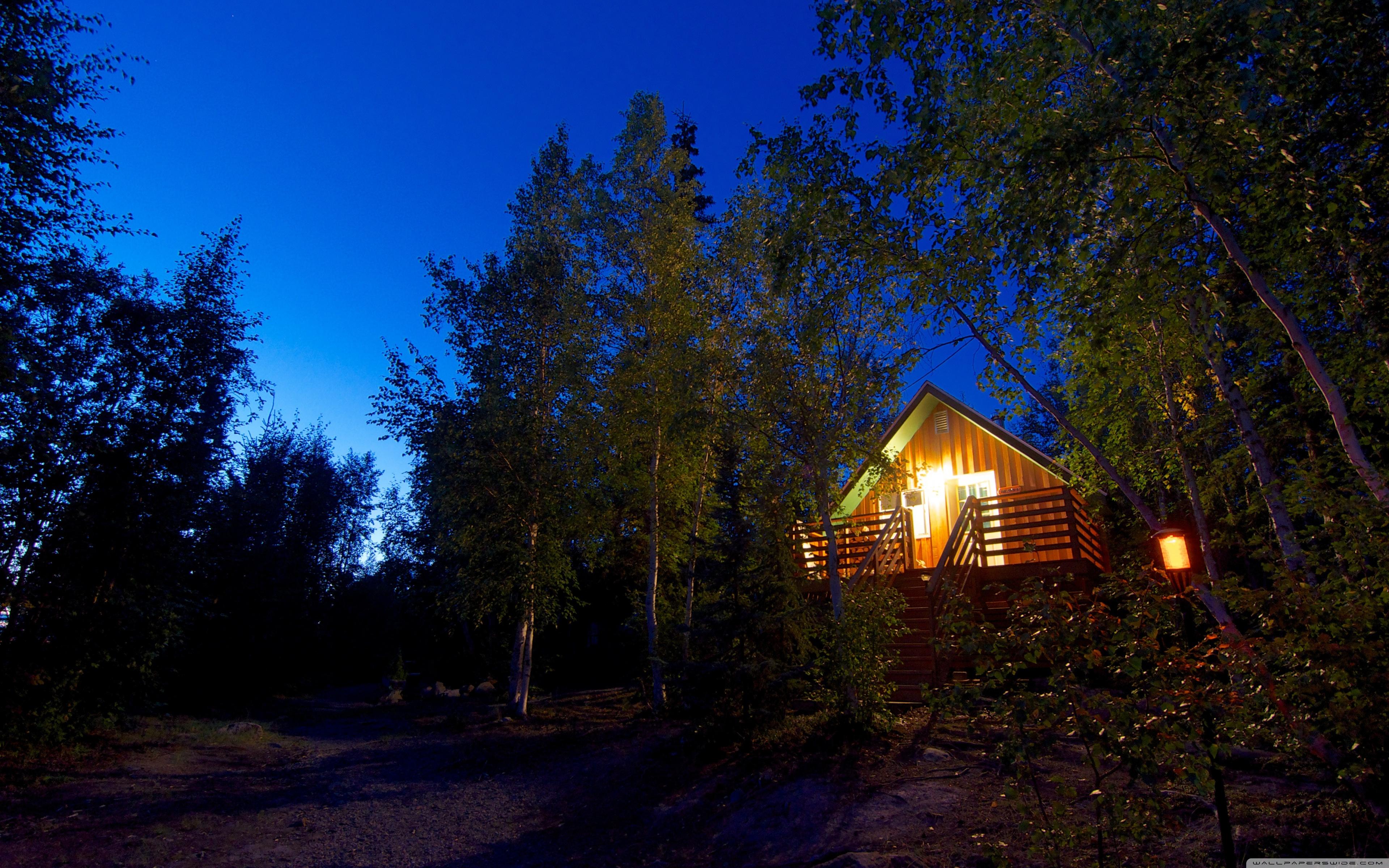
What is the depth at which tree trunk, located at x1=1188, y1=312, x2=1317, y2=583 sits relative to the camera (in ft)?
19.3

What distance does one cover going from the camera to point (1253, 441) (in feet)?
20.3

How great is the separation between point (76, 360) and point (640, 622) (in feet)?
43.3

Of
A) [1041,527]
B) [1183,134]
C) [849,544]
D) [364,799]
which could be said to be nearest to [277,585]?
[364,799]

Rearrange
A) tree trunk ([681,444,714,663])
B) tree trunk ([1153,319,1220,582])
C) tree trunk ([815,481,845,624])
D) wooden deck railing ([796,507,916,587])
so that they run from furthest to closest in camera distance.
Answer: tree trunk ([681,444,714,663]) < wooden deck railing ([796,507,916,587]) < tree trunk ([815,481,845,624]) < tree trunk ([1153,319,1220,582])

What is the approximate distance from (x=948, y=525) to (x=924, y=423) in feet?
9.93

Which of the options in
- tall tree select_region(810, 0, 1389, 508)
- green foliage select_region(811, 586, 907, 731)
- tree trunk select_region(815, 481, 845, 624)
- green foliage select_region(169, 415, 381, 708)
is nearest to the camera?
tall tree select_region(810, 0, 1389, 508)

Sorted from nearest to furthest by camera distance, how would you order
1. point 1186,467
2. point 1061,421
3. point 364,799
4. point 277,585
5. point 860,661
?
point 1061,421, point 1186,467, point 860,661, point 364,799, point 277,585

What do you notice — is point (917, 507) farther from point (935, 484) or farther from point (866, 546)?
point (866, 546)

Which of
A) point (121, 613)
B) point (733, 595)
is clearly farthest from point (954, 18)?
point (121, 613)

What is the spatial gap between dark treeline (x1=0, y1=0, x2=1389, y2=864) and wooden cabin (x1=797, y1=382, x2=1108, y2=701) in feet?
4.40

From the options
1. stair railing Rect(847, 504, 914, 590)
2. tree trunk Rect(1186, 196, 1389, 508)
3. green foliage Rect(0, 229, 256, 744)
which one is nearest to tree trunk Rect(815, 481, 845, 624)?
stair railing Rect(847, 504, 914, 590)

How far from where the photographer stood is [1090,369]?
811 centimetres

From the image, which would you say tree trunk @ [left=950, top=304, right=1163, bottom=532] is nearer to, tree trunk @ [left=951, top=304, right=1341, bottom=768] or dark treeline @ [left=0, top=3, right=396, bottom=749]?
tree trunk @ [left=951, top=304, right=1341, bottom=768]

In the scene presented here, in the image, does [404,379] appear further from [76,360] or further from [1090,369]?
[1090,369]
